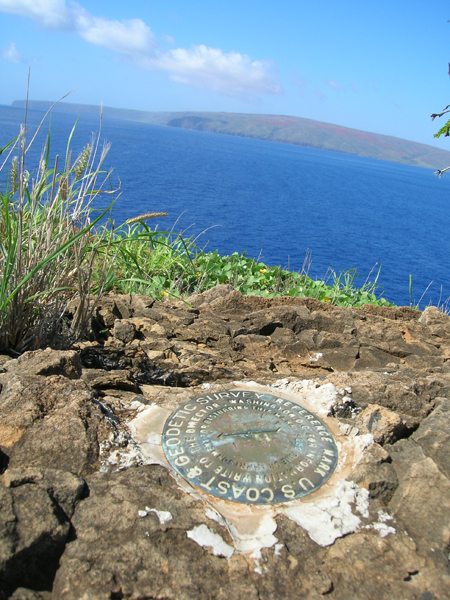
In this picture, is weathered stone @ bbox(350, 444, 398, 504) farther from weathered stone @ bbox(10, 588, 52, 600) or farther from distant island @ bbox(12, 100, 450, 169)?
distant island @ bbox(12, 100, 450, 169)

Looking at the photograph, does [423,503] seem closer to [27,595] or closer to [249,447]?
[249,447]

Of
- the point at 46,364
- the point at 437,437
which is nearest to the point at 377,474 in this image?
the point at 437,437

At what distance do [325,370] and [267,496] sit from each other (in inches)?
59.5

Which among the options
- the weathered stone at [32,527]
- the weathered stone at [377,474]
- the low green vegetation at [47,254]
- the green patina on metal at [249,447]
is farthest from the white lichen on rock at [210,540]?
the low green vegetation at [47,254]

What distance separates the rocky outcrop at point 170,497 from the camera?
139 cm

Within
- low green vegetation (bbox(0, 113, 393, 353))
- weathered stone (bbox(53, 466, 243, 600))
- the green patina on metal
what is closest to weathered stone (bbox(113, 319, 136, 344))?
low green vegetation (bbox(0, 113, 393, 353))

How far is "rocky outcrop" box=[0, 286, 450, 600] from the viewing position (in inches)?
54.8

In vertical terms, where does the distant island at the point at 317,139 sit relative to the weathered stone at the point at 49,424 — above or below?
above

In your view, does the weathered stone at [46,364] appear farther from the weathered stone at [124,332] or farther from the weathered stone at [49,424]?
the weathered stone at [124,332]

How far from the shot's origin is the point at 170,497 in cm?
169

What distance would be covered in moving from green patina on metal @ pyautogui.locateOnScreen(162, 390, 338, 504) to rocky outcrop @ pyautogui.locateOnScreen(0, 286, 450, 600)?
11cm

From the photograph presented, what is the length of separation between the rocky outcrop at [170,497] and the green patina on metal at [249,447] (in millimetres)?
112

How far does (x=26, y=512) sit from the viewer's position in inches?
56.1

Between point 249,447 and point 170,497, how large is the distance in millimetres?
463
